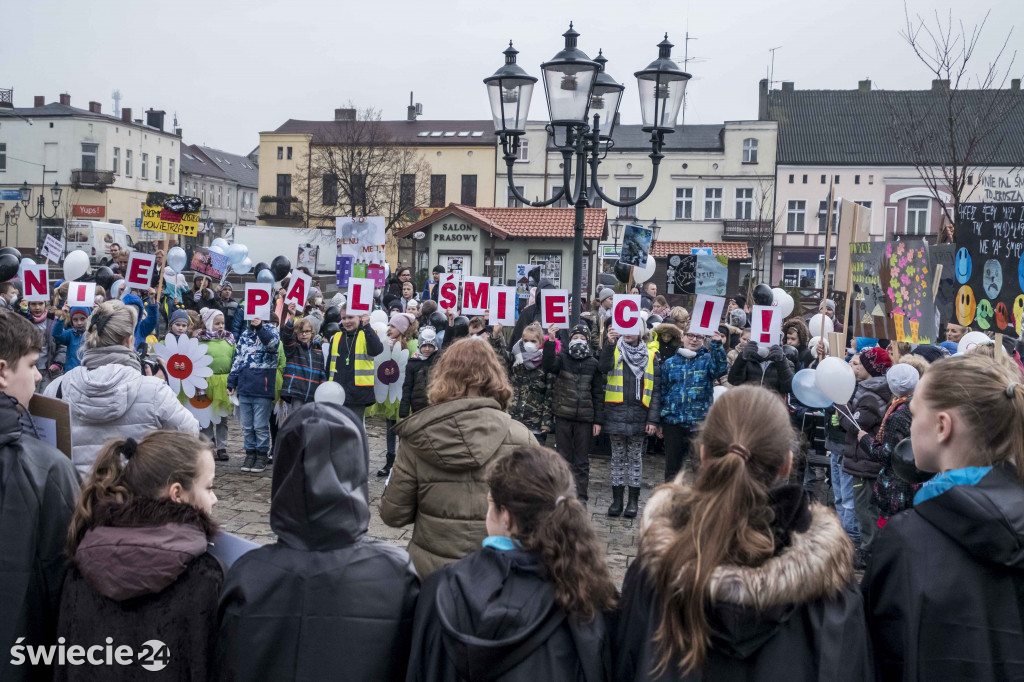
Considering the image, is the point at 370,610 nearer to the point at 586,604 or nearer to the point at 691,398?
the point at 586,604

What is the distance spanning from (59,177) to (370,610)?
198ft

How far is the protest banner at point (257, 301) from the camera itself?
9570 millimetres

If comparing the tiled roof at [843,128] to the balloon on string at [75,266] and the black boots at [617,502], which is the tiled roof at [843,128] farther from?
the black boots at [617,502]

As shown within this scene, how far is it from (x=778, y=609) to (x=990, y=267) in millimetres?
5382

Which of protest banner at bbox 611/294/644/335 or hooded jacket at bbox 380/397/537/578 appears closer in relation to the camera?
hooded jacket at bbox 380/397/537/578

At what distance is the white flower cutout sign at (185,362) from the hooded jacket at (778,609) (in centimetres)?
770

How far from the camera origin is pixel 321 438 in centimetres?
242

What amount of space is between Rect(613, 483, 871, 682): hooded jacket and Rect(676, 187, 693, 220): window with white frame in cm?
5022

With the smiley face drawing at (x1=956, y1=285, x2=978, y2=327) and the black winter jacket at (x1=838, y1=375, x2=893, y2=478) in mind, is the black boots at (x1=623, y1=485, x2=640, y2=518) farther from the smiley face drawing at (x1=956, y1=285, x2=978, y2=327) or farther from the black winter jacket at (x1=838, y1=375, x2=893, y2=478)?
the smiley face drawing at (x1=956, y1=285, x2=978, y2=327)

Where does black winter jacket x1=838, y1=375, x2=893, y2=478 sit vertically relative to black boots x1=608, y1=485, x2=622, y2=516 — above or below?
above

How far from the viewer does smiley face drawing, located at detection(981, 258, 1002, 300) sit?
6445 millimetres

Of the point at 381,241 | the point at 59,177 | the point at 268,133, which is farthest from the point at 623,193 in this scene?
the point at 381,241

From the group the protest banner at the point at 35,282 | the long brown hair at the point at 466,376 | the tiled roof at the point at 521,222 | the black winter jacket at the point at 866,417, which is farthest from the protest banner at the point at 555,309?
the tiled roof at the point at 521,222

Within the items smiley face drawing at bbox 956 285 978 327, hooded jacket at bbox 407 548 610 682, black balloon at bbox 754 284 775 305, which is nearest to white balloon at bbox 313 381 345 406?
black balloon at bbox 754 284 775 305
